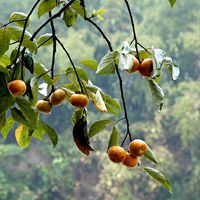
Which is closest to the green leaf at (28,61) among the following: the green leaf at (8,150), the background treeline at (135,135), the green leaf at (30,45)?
the green leaf at (30,45)

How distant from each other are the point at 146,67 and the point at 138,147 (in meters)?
0.08

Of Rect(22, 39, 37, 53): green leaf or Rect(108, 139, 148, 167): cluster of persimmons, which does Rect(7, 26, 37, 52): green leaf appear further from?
Rect(108, 139, 148, 167): cluster of persimmons

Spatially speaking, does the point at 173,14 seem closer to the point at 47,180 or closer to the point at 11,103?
the point at 47,180

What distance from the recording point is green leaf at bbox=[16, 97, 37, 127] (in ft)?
1.63

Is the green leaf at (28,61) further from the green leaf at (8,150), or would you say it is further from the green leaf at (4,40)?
the green leaf at (8,150)

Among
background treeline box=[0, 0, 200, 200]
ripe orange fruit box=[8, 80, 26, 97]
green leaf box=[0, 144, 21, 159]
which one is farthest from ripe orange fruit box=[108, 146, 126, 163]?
green leaf box=[0, 144, 21, 159]

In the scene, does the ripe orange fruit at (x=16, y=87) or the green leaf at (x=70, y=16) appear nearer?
the ripe orange fruit at (x=16, y=87)

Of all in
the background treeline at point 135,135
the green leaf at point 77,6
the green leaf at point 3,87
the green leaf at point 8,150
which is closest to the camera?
the green leaf at point 3,87

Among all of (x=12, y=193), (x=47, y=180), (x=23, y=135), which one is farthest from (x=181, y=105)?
(x=23, y=135)

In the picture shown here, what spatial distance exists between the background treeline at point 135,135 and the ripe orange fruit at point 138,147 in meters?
5.00

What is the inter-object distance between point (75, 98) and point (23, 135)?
128 mm

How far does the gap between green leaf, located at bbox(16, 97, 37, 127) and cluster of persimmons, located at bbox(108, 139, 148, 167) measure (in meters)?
0.08

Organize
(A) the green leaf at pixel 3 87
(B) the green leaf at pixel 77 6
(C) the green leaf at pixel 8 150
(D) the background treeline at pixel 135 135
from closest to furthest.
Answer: (A) the green leaf at pixel 3 87 < (B) the green leaf at pixel 77 6 < (D) the background treeline at pixel 135 135 < (C) the green leaf at pixel 8 150

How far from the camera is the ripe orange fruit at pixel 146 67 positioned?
488 mm
